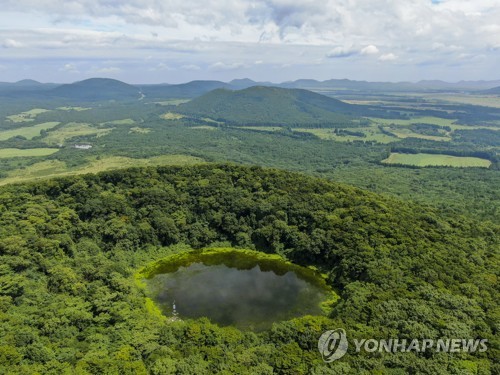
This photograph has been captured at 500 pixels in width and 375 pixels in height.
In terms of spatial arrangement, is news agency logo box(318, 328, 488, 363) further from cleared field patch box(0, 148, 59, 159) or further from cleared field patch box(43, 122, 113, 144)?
cleared field patch box(43, 122, 113, 144)

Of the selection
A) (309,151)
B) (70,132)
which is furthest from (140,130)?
(309,151)

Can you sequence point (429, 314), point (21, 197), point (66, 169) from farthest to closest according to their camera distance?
point (66, 169)
point (21, 197)
point (429, 314)

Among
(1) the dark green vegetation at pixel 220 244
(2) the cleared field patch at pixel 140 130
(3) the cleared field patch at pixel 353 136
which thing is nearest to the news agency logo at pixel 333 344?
(1) the dark green vegetation at pixel 220 244

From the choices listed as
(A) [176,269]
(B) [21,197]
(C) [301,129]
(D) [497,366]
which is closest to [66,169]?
(B) [21,197]

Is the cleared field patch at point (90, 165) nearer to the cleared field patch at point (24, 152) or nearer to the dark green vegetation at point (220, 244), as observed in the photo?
the cleared field patch at point (24, 152)

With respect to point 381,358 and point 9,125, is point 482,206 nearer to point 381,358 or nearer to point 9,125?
point 381,358

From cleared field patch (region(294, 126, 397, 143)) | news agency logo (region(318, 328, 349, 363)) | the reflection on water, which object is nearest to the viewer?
news agency logo (region(318, 328, 349, 363))

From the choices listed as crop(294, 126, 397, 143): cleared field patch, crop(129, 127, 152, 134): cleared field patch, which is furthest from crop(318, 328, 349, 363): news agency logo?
crop(129, 127, 152, 134): cleared field patch
